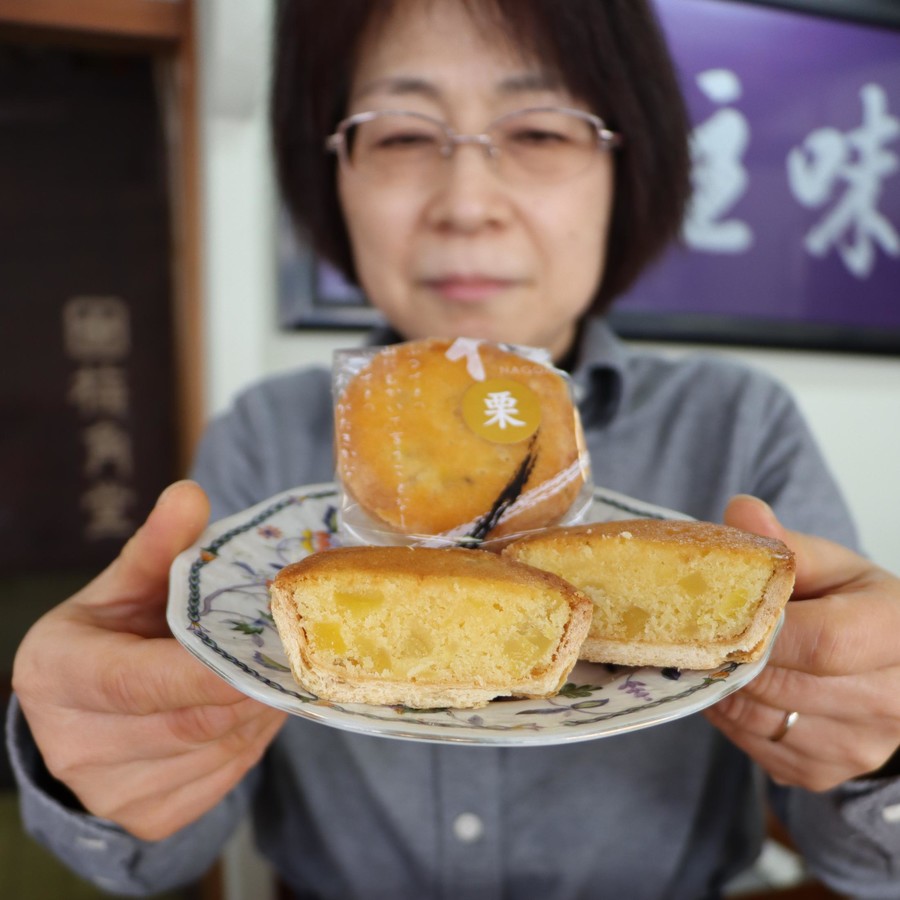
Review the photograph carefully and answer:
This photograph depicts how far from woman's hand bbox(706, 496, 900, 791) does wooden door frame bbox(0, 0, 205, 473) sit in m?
1.99

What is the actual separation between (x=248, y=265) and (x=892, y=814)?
2212 millimetres

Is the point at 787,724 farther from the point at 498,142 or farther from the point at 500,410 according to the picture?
the point at 498,142

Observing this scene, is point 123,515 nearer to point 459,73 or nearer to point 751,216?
point 459,73

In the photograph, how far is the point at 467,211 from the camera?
129 cm

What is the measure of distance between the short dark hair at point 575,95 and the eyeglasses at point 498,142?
0.07 metres

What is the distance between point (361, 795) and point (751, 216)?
8.41 feet

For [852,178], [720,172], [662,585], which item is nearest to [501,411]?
[662,585]

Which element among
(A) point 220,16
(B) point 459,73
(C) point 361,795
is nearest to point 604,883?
(C) point 361,795

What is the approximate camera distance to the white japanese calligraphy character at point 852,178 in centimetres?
296

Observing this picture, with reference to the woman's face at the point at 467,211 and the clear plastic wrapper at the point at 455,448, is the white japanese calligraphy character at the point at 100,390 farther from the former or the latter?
the clear plastic wrapper at the point at 455,448

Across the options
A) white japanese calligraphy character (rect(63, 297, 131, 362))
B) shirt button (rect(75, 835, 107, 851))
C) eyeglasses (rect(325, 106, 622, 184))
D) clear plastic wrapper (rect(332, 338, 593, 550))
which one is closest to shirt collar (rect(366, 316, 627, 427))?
eyeglasses (rect(325, 106, 622, 184))

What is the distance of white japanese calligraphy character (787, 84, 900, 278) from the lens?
2957 mm

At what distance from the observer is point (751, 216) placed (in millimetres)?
2928

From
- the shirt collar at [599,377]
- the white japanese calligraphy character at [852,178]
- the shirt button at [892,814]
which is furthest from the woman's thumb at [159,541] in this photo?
the white japanese calligraphy character at [852,178]
